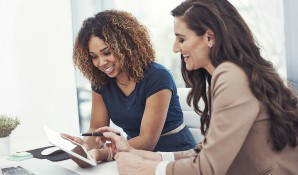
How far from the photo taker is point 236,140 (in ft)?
2.99

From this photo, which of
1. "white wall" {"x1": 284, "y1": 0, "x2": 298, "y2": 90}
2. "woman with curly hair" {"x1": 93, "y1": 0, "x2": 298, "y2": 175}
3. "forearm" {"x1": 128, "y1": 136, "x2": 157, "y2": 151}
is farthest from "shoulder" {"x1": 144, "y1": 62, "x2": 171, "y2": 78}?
"white wall" {"x1": 284, "y1": 0, "x2": 298, "y2": 90}

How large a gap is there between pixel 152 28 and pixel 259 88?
2.02 metres

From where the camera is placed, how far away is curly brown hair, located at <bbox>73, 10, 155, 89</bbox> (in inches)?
68.0

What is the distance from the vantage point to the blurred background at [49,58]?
2.87 metres

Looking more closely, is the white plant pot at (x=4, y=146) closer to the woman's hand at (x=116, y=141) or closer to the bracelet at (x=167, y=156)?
the woman's hand at (x=116, y=141)

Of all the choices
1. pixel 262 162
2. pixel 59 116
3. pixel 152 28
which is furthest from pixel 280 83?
pixel 59 116

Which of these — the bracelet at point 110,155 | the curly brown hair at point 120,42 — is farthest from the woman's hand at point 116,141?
the curly brown hair at point 120,42

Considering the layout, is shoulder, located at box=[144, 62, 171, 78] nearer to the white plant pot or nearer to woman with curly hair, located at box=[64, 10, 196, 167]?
woman with curly hair, located at box=[64, 10, 196, 167]

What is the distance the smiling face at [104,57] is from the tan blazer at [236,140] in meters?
0.83

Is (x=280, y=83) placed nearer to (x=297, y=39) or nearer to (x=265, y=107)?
(x=265, y=107)

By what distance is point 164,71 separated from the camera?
67.8 inches

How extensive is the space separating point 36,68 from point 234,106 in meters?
2.52

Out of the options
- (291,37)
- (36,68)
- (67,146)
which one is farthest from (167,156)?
(36,68)

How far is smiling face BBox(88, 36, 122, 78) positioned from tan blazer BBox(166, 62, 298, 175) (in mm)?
829
